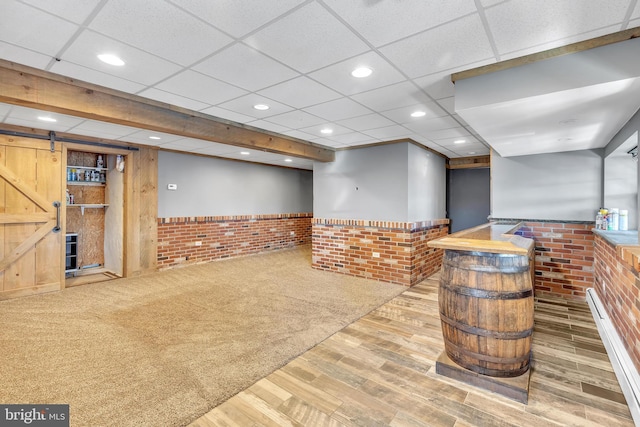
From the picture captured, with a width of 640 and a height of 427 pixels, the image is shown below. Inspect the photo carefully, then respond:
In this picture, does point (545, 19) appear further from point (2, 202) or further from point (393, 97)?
point (2, 202)

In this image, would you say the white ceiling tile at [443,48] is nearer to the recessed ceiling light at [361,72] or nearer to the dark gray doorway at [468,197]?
the recessed ceiling light at [361,72]

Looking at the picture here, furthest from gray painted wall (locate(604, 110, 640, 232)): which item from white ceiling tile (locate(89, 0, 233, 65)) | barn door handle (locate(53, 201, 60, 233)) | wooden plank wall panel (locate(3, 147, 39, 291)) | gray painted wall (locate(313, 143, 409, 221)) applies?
wooden plank wall panel (locate(3, 147, 39, 291))

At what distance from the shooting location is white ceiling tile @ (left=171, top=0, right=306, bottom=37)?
1500 millimetres

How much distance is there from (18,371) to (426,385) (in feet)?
9.52

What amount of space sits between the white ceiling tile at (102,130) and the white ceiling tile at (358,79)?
9.48 feet

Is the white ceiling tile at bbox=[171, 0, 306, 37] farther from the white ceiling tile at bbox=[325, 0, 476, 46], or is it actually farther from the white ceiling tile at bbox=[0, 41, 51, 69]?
the white ceiling tile at bbox=[0, 41, 51, 69]

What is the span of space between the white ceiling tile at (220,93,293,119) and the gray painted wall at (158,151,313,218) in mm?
2914

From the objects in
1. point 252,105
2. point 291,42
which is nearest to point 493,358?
point 291,42

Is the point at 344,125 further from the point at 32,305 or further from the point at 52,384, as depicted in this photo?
the point at 32,305

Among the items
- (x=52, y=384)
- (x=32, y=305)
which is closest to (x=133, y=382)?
(x=52, y=384)

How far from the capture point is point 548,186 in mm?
4059

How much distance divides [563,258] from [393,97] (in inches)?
124

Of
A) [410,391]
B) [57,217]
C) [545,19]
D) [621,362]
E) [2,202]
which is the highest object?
[545,19]

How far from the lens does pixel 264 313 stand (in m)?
3.31
